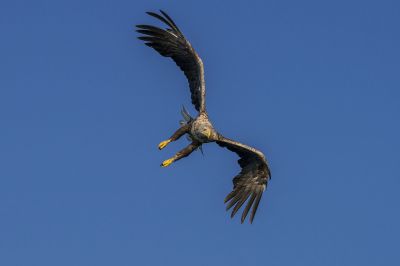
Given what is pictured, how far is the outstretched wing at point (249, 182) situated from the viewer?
1382 inches

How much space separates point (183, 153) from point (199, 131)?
83cm

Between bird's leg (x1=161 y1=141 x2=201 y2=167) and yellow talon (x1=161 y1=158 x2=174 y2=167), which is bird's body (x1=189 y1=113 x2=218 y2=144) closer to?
bird's leg (x1=161 y1=141 x2=201 y2=167)

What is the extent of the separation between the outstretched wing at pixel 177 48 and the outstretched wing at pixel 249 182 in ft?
8.50

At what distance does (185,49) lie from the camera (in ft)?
110

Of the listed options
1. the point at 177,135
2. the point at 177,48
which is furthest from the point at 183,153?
the point at 177,48

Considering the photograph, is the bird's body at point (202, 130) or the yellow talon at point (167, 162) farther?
the bird's body at point (202, 130)

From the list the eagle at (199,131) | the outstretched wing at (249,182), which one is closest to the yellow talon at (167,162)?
the eagle at (199,131)

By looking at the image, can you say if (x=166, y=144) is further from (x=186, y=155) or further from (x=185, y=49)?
(x=185, y=49)

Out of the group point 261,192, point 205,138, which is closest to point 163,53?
point 205,138

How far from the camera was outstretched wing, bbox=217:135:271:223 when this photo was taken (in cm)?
3509

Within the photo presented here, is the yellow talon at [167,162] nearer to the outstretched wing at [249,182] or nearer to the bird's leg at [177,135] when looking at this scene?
the bird's leg at [177,135]

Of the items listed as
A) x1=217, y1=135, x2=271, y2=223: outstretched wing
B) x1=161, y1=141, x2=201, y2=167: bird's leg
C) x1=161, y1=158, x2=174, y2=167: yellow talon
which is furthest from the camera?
x1=217, y1=135, x2=271, y2=223: outstretched wing

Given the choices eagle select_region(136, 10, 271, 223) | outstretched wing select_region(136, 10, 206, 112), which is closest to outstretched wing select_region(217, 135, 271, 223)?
eagle select_region(136, 10, 271, 223)

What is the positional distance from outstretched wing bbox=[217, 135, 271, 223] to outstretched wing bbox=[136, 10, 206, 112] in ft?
8.50
